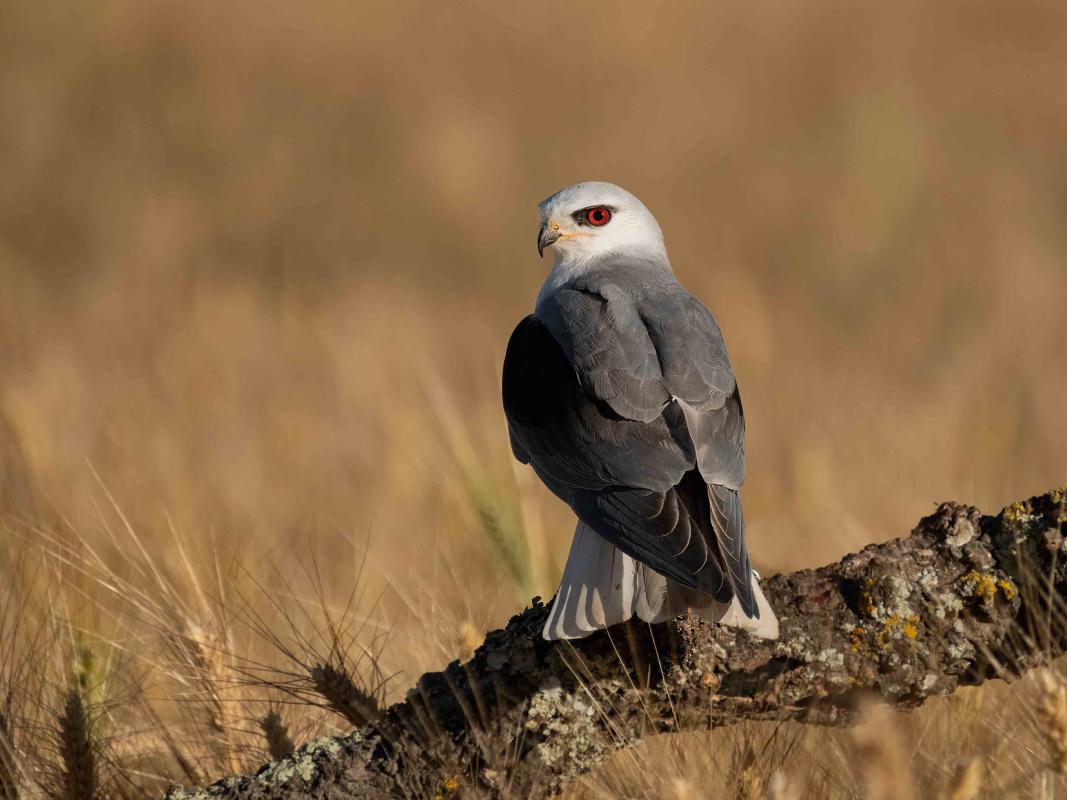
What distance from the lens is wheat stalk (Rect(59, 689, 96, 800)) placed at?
3514mm

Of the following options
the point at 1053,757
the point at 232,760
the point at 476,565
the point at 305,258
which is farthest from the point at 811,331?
the point at 1053,757

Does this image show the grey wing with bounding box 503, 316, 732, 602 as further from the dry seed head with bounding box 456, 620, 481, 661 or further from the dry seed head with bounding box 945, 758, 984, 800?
the dry seed head with bounding box 945, 758, 984, 800

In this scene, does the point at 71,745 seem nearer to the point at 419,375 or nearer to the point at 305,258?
the point at 419,375

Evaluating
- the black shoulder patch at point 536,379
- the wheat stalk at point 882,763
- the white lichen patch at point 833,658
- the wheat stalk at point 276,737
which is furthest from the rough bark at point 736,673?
the wheat stalk at point 882,763

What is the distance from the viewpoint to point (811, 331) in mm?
10297

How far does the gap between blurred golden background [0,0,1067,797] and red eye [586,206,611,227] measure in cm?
76

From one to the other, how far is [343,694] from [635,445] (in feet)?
2.95

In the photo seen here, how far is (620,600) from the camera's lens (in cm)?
333

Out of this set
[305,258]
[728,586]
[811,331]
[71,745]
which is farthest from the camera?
[305,258]

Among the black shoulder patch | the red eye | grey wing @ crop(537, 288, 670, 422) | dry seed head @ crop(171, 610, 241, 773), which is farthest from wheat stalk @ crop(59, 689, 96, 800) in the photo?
the red eye

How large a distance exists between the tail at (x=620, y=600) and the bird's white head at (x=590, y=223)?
168 cm

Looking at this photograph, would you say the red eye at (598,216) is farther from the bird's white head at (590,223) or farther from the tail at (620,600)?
the tail at (620,600)

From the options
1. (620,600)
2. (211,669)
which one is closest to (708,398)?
(620,600)

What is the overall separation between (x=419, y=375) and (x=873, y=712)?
320cm
